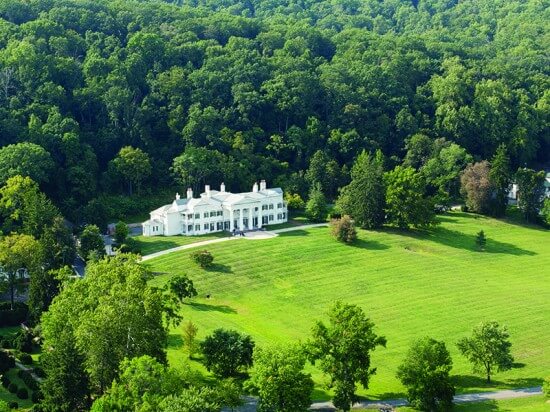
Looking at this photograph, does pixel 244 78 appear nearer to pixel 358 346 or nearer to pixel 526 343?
pixel 526 343

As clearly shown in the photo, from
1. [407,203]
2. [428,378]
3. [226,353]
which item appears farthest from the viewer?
[407,203]

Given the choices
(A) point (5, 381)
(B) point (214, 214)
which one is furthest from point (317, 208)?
(A) point (5, 381)

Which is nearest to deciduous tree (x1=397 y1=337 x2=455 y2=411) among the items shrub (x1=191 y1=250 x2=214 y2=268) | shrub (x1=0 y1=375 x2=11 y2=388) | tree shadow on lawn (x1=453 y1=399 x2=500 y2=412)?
tree shadow on lawn (x1=453 y1=399 x2=500 y2=412)

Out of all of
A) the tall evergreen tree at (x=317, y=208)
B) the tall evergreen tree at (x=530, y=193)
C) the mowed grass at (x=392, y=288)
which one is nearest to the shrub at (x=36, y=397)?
the mowed grass at (x=392, y=288)

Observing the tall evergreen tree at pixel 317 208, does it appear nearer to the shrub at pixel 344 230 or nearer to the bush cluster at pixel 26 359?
the shrub at pixel 344 230

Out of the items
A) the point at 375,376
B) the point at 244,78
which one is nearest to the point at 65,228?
the point at 375,376

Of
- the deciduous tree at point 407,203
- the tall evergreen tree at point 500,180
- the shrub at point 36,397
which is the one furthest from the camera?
the tall evergreen tree at point 500,180

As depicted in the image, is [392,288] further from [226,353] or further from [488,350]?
[226,353]
